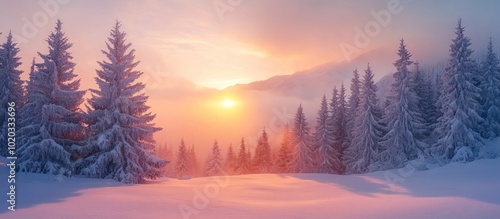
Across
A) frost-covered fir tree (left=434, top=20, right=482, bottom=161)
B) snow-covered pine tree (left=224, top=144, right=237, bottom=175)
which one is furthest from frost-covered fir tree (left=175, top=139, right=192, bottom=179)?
frost-covered fir tree (left=434, top=20, right=482, bottom=161)

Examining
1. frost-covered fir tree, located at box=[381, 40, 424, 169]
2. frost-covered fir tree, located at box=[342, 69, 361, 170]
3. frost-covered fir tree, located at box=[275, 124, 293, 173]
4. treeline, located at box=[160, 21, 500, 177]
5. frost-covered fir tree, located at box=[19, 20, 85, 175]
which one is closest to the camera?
frost-covered fir tree, located at box=[19, 20, 85, 175]

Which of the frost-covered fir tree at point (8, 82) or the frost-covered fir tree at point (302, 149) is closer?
the frost-covered fir tree at point (8, 82)

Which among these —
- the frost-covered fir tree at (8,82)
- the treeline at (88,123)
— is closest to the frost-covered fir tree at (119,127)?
the treeline at (88,123)

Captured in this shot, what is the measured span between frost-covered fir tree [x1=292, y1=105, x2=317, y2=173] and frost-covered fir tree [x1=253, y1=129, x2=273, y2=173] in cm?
1056

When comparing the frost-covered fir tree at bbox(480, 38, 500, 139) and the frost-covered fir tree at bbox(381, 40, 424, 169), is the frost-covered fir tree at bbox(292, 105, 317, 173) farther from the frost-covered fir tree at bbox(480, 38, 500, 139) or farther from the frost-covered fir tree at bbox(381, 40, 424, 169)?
the frost-covered fir tree at bbox(480, 38, 500, 139)

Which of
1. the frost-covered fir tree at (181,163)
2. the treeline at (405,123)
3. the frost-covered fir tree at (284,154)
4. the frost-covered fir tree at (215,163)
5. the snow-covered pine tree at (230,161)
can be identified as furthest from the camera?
the frost-covered fir tree at (181,163)

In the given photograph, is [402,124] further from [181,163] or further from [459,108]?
[181,163]

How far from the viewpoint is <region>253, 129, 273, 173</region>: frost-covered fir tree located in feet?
180

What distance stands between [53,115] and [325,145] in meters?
31.7

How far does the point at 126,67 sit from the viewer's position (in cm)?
2266

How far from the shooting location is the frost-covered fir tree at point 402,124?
36188mm

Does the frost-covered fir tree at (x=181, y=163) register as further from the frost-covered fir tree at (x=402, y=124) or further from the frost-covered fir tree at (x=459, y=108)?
the frost-covered fir tree at (x=459, y=108)

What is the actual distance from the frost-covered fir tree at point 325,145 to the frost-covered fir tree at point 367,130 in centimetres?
330

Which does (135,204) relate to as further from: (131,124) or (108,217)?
(131,124)
